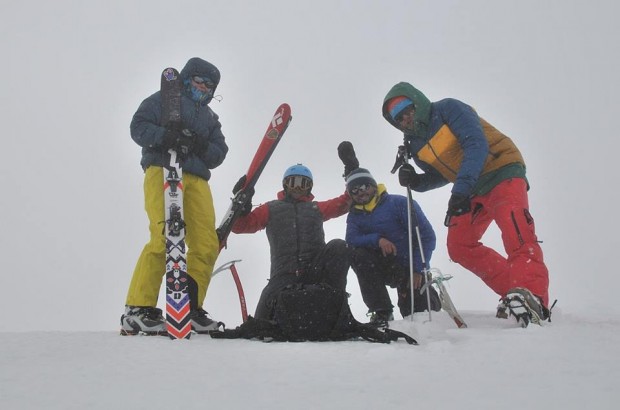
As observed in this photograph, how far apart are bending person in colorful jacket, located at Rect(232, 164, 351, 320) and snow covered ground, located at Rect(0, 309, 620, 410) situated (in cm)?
128

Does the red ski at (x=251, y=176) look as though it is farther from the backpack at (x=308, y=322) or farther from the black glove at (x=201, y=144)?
the backpack at (x=308, y=322)

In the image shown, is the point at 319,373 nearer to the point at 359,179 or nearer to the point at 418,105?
the point at 418,105

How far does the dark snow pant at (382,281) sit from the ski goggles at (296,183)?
712 mm

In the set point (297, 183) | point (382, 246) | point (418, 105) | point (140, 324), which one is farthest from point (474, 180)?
point (140, 324)

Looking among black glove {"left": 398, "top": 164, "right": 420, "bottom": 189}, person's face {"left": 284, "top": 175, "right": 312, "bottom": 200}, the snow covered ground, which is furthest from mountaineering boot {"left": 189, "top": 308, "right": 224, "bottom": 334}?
black glove {"left": 398, "top": 164, "right": 420, "bottom": 189}

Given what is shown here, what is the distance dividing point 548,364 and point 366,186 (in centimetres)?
292

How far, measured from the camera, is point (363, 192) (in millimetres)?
4727

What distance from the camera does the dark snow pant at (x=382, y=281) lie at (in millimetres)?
4230

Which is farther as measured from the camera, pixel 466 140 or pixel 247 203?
pixel 247 203

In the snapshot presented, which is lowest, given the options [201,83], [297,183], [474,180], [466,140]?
[474,180]

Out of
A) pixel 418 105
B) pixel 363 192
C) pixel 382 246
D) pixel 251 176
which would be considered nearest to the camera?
pixel 418 105

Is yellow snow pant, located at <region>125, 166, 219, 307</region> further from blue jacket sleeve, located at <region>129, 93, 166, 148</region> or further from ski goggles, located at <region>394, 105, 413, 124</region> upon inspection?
ski goggles, located at <region>394, 105, 413, 124</region>

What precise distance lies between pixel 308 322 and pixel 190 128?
6.05 feet

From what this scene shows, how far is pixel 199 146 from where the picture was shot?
12.8 feet
